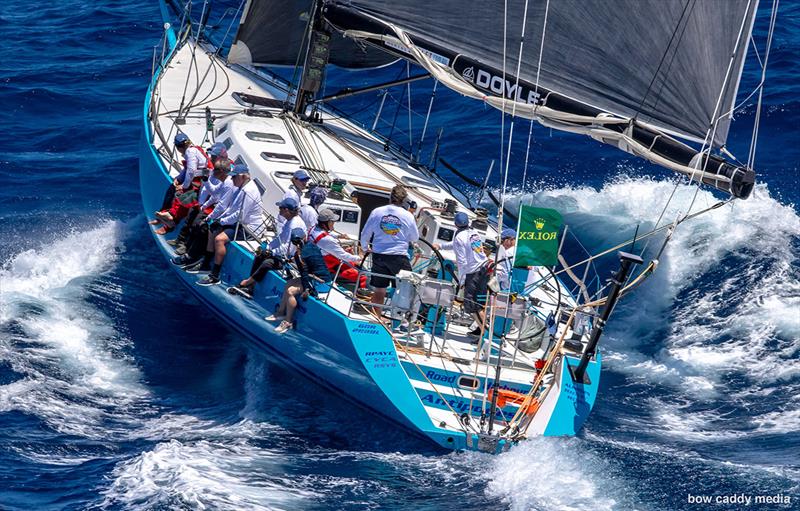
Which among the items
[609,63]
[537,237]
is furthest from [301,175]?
[609,63]

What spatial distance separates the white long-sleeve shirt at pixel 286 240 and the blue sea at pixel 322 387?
1562 millimetres

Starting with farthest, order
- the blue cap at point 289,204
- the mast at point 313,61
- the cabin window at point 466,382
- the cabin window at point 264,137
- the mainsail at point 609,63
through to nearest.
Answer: the mast at point 313,61 → the cabin window at point 264,137 → the blue cap at point 289,204 → the cabin window at point 466,382 → the mainsail at point 609,63

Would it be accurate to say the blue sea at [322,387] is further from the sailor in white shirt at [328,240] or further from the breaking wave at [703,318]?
the sailor in white shirt at [328,240]

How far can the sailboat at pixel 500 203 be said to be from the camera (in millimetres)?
11820

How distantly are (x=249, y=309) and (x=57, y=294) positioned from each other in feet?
11.4

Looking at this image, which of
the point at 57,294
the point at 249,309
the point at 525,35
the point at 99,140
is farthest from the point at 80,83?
the point at 525,35

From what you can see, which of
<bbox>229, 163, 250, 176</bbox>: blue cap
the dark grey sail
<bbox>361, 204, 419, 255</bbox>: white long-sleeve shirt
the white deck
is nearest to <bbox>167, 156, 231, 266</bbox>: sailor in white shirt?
<bbox>229, 163, 250, 176</bbox>: blue cap

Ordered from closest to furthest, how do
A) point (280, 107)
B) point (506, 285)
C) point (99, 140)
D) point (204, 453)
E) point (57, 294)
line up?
point (204, 453) → point (506, 285) → point (57, 294) → point (280, 107) → point (99, 140)

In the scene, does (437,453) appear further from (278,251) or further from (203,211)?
(203,211)

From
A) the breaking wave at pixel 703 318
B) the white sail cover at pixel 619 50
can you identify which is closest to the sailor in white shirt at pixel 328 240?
the white sail cover at pixel 619 50

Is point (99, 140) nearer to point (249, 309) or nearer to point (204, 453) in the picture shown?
point (249, 309)

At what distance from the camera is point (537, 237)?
11.2 metres

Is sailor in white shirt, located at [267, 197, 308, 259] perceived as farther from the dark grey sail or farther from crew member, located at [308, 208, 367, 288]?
the dark grey sail

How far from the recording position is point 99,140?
21.5m
